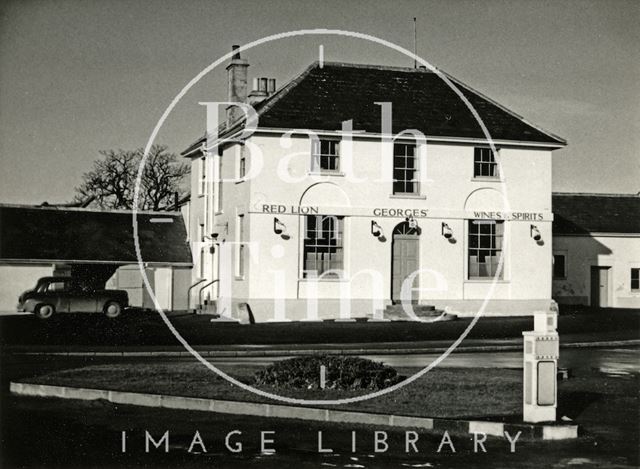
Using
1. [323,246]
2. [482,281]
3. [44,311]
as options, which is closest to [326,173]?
[323,246]

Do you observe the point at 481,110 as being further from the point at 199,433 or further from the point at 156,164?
the point at 156,164

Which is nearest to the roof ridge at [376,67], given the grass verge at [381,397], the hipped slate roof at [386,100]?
the hipped slate roof at [386,100]

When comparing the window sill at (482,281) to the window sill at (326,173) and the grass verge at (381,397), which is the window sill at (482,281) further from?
the grass verge at (381,397)

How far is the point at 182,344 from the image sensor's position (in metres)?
25.9

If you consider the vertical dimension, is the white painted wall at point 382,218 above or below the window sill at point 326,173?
below

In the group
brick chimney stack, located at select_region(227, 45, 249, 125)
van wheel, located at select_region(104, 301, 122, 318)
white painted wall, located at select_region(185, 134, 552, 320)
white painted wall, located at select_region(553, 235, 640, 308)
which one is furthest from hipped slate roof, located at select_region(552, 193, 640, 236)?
van wheel, located at select_region(104, 301, 122, 318)

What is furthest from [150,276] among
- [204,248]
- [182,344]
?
[182,344]

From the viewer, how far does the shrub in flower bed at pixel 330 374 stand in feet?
51.7

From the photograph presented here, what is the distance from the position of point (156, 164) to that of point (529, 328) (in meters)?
43.0

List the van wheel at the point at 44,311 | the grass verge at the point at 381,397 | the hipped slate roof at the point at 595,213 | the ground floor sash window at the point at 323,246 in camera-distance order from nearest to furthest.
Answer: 1. the grass verge at the point at 381,397
2. the ground floor sash window at the point at 323,246
3. the van wheel at the point at 44,311
4. the hipped slate roof at the point at 595,213

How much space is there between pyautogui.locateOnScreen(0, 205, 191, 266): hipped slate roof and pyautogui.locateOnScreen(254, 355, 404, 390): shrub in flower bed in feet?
87.9

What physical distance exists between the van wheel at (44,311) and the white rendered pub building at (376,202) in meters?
5.98

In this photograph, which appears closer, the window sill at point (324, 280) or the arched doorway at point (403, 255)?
the window sill at point (324, 280)

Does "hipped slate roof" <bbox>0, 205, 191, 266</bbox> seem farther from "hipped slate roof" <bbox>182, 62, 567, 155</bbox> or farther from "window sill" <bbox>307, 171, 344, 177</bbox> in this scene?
"window sill" <bbox>307, 171, 344, 177</bbox>
